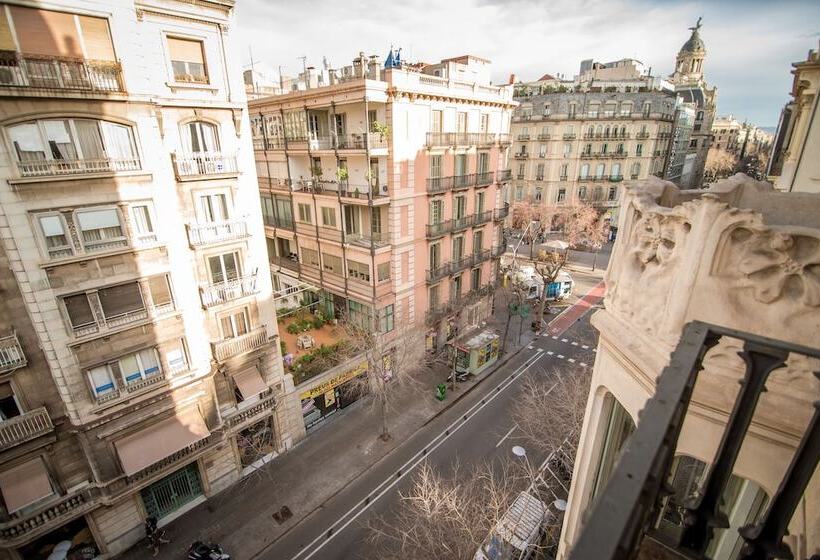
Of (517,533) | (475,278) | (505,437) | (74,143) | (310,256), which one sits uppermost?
(74,143)

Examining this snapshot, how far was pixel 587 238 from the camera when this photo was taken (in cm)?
5853

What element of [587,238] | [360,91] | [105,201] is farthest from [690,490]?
[587,238]

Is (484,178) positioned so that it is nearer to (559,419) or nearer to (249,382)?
(559,419)

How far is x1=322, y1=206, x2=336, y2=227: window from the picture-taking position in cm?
2902

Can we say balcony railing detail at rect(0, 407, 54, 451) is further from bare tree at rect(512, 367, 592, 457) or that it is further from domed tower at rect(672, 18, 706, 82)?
domed tower at rect(672, 18, 706, 82)

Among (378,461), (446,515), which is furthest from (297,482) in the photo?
(446,515)

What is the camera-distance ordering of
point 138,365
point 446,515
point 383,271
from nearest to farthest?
point 446,515
point 138,365
point 383,271

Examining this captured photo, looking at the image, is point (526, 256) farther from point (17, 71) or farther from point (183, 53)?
point (17, 71)

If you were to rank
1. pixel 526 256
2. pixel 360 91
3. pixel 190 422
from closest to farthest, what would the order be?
pixel 190 422 < pixel 360 91 < pixel 526 256

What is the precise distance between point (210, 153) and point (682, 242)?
60.6 ft

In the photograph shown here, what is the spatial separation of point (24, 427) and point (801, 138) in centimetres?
2904

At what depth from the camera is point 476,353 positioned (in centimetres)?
3105

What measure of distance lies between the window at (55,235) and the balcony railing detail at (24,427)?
19.9 feet

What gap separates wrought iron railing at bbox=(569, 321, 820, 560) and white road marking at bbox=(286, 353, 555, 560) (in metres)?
19.3
